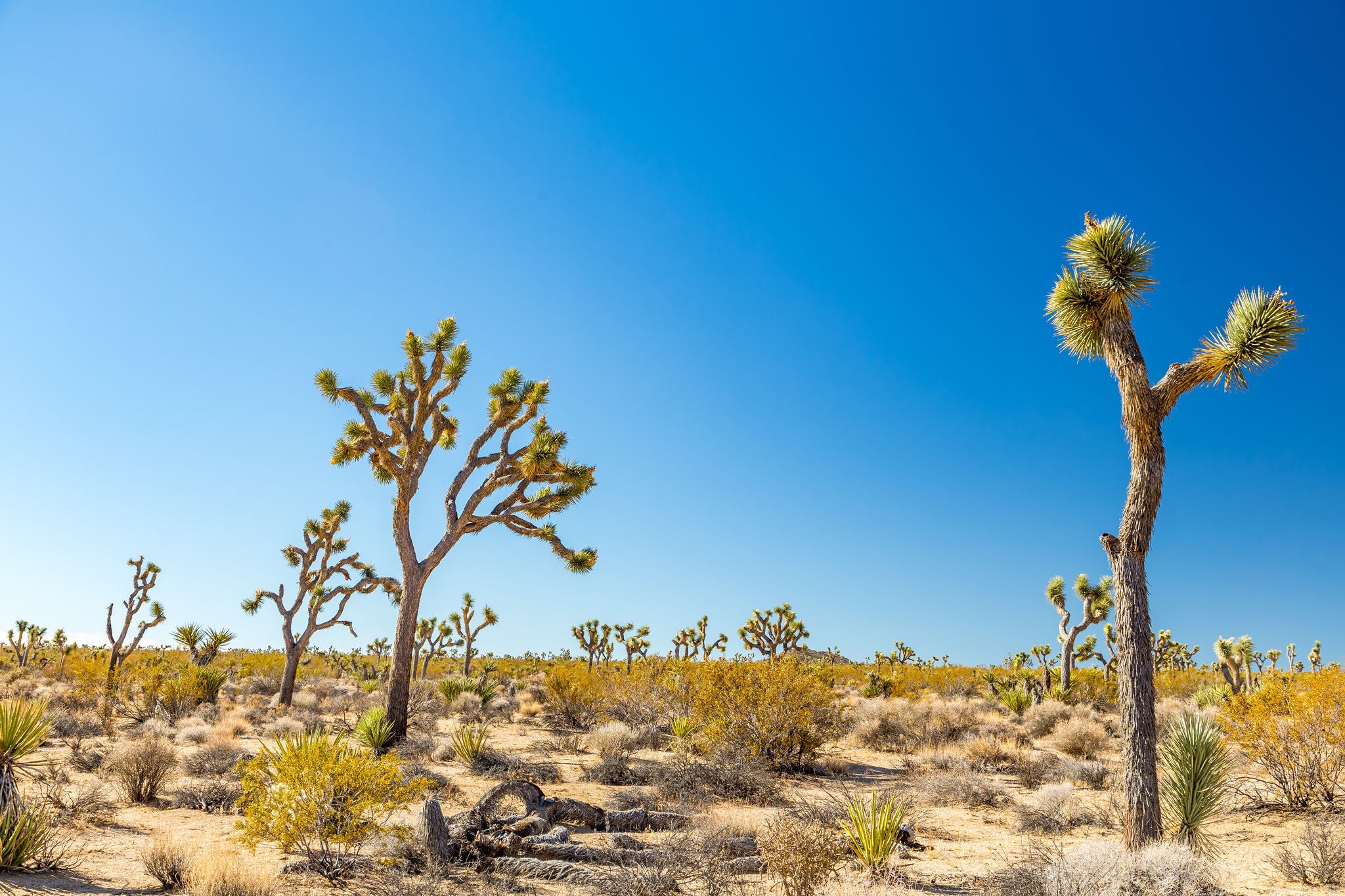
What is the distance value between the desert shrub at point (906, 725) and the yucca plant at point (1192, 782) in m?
9.34

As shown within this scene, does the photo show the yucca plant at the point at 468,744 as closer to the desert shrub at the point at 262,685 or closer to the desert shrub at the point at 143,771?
the desert shrub at the point at 143,771

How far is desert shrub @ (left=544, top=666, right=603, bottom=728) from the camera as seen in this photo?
18359 mm

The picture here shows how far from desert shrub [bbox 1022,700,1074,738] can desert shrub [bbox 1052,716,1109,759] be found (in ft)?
7.65

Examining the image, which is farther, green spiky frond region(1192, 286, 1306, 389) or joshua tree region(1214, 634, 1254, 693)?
joshua tree region(1214, 634, 1254, 693)

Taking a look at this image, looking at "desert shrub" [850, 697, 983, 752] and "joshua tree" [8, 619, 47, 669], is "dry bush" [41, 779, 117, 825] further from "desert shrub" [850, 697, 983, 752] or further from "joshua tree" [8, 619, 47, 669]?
"joshua tree" [8, 619, 47, 669]

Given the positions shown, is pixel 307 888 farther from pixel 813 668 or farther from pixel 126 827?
pixel 813 668

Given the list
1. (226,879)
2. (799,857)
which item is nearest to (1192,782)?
(799,857)

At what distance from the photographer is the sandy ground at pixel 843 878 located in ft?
20.5

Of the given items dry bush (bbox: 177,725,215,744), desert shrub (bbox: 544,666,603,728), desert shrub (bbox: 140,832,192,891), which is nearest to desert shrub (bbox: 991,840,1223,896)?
desert shrub (bbox: 140,832,192,891)

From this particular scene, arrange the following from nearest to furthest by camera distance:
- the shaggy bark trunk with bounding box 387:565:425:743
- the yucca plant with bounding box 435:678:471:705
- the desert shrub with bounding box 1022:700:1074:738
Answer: the shaggy bark trunk with bounding box 387:565:425:743, the desert shrub with bounding box 1022:700:1074:738, the yucca plant with bounding box 435:678:471:705

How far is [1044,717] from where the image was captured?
62.0ft

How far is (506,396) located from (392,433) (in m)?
2.47

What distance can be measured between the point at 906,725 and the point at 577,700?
8.47m

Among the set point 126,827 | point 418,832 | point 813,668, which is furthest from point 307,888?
point 813,668
